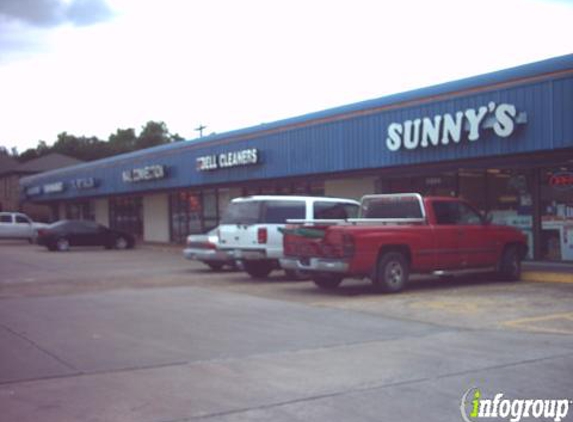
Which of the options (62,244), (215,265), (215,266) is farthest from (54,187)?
(215,265)

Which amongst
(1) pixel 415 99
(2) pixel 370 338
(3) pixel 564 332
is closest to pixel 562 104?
(1) pixel 415 99

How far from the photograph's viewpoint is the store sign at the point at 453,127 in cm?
1700

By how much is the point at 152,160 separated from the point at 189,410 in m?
29.8

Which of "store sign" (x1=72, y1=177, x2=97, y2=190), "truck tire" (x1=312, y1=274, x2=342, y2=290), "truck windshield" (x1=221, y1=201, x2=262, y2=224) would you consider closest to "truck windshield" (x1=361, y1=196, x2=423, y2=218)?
"truck tire" (x1=312, y1=274, x2=342, y2=290)

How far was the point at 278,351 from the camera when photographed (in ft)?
29.1

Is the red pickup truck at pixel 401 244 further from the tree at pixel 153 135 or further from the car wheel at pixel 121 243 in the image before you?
the tree at pixel 153 135

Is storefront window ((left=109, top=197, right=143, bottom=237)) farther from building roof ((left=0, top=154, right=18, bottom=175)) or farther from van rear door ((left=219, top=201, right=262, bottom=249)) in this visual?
building roof ((left=0, top=154, right=18, bottom=175))

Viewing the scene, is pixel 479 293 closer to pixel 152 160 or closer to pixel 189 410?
pixel 189 410

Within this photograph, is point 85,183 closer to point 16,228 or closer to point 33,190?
point 16,228

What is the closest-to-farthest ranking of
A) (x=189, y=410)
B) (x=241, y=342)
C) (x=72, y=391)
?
(x=189, y=410) → (x=72, y=391) → (x=241, y=342)

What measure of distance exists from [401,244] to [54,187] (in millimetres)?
38815

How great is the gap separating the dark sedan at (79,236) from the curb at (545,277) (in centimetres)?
2266

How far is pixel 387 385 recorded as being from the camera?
710 centimetres

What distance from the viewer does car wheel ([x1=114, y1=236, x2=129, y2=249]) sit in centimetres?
3541
